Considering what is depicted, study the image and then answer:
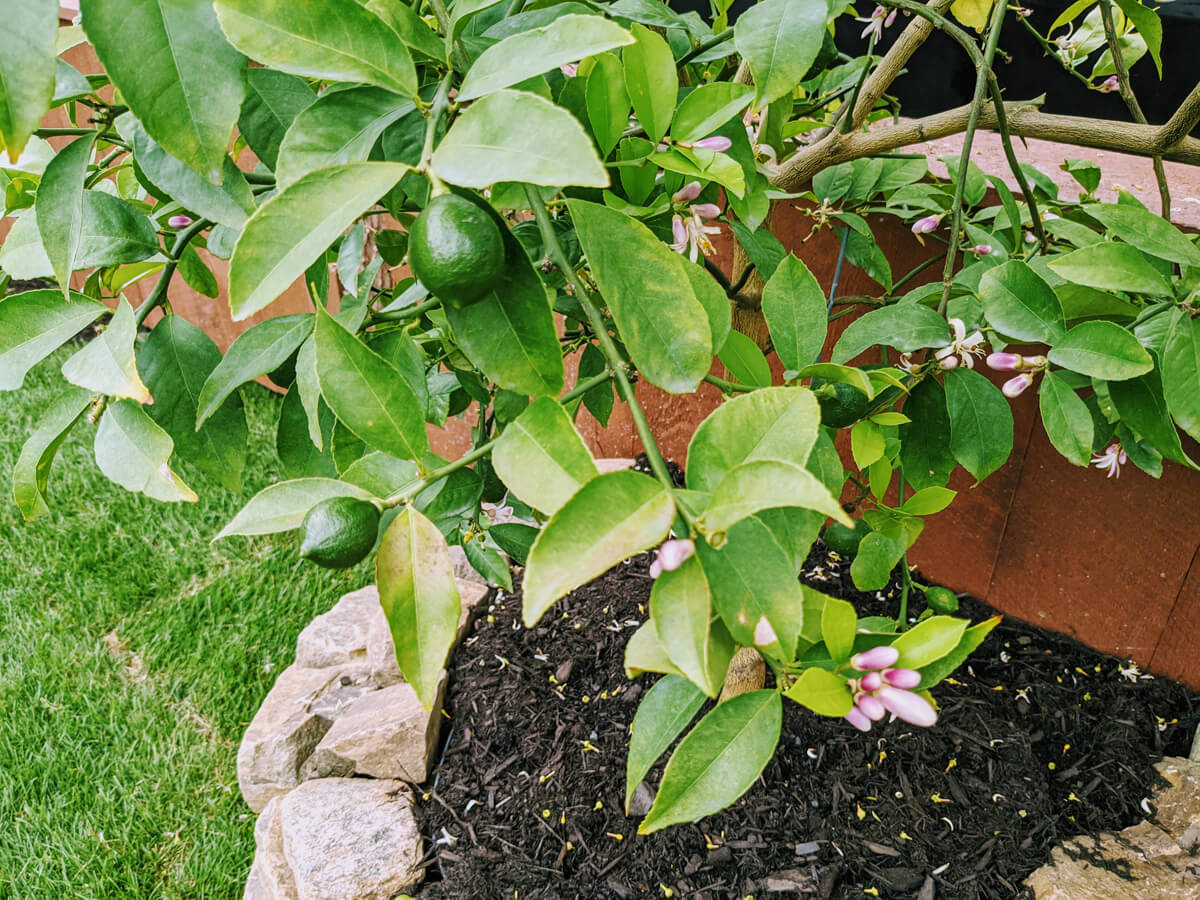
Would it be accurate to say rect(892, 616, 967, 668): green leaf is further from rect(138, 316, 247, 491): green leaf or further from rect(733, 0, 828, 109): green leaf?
rect(138, 316, 247, 491): green leaf

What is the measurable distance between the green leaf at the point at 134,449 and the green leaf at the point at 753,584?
1.21 feet

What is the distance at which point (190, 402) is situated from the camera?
2.37ft

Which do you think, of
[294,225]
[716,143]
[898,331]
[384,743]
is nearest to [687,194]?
[716,143]

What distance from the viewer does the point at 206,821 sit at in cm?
181

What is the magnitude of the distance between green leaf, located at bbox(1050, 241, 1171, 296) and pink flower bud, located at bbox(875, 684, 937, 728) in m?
0.43

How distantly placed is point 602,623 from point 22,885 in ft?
4.02

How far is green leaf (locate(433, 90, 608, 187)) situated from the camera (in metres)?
0.36

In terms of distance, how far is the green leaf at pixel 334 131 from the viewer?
1.64 ft

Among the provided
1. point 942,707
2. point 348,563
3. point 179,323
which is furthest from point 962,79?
point 348,563

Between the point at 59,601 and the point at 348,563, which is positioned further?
the point at 59,601

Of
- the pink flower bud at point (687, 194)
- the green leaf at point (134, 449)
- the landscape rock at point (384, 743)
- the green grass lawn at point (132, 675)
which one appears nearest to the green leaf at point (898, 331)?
the pink flower bud at point (687, 194)

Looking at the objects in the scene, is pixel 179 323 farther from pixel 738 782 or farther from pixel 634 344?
pixel 738 782

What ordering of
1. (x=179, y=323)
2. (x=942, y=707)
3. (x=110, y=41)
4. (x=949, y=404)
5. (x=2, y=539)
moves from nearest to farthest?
1. (x=110, y=41)
2. (x=179, y=323)
3. (x=949, y=404)
4. (x=942, y=707)
5. (x=2, y=539)

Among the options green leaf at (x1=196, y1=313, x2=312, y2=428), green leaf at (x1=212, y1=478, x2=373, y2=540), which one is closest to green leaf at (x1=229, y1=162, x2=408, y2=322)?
green leaf at (x1=212, y1=478, x2=373, y2=540)
